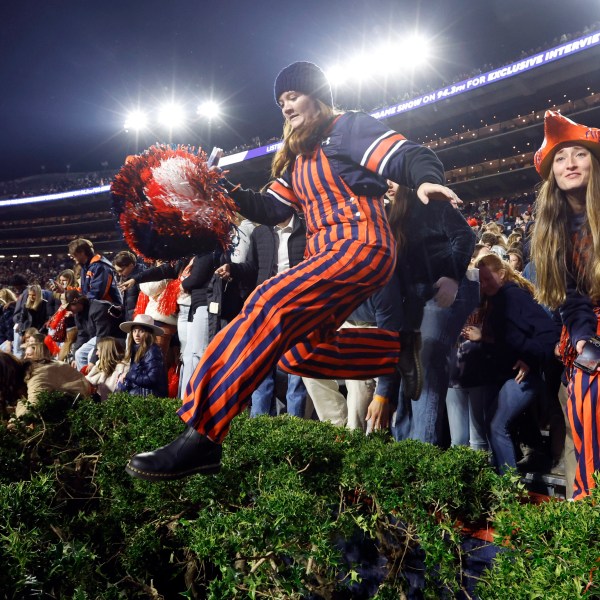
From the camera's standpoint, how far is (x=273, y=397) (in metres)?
4.29

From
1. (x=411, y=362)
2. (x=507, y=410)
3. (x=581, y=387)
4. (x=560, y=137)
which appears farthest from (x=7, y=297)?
(x=581, y=387)

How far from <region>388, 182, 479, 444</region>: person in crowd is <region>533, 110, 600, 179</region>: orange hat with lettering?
0.44 metres

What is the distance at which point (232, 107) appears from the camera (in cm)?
622

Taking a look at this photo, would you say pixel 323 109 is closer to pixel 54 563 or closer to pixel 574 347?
pixel 574 347

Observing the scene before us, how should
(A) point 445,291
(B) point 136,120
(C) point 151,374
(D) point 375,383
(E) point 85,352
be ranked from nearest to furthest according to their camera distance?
1. (A) point 445,291
2. (D) point 375,383
3. (C) point 151,374
4. (E) point 85,352
5. (B) point 136,120

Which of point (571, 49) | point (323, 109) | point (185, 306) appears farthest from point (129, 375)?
point (571, 49)

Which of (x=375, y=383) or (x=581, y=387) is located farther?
(x=375, y=383)

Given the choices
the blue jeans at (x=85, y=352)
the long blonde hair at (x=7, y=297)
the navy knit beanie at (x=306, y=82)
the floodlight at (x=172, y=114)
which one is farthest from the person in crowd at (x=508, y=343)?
the long blonde hair at (x=7, y=297)

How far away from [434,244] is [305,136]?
2.62 feet

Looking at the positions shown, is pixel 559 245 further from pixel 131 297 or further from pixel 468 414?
pixel 131 297

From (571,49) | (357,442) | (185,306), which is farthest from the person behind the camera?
(571,49)

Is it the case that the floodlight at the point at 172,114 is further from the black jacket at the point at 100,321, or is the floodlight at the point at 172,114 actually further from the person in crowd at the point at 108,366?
the person in crowd at the point at 108,366

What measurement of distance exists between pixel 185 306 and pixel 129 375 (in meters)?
0.71

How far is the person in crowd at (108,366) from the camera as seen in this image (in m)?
5.27
